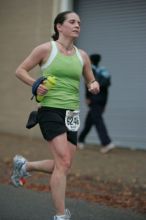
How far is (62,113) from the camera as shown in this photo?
5.53 meters

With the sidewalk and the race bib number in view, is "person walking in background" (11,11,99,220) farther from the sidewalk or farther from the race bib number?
the sidewalk

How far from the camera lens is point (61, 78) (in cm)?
550

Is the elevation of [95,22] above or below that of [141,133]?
above

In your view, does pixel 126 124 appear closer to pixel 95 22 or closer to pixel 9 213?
pixel 95 22

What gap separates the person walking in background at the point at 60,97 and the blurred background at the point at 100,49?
6.30m

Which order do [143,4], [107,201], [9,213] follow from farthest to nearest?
[143,4] < [107,201] < [9,213]

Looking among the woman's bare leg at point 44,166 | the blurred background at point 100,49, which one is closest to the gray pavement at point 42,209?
the woman's bare leg at point 44,166

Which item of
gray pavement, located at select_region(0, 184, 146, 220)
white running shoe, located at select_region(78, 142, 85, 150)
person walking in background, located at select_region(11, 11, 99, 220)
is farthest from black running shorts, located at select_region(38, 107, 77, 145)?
white running shoe, located at select_region(78, 142, 85, 150)

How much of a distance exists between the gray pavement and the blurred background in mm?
4782

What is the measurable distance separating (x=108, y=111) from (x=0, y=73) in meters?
2.54

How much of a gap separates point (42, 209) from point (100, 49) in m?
6.37

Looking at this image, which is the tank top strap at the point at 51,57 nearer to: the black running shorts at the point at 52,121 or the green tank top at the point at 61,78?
the green tank top at the point at 61,78

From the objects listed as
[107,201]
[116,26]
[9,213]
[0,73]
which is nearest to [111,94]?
[116,26]

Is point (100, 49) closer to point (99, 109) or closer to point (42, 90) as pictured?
point (99, 109)
